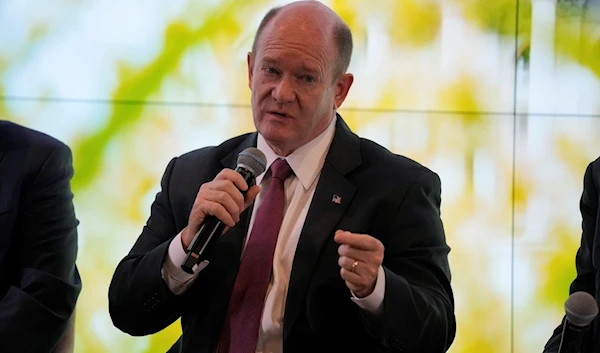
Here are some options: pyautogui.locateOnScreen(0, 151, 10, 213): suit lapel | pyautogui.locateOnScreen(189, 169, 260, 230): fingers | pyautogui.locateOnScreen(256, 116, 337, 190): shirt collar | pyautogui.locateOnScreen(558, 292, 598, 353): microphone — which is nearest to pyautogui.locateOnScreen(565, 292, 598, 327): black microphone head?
pyautogui.locateOnScreen(558, 292, 598, 353): microphone

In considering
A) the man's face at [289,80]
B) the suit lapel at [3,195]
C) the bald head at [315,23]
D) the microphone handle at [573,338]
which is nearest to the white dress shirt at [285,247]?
the man's face at [289,80]

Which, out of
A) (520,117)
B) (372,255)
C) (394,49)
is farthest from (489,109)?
(372,255)

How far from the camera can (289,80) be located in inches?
92.3

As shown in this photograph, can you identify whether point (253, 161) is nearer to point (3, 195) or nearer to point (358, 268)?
point (358, 268)

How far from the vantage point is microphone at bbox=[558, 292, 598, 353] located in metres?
1.74

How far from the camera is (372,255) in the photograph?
1985 millimetres

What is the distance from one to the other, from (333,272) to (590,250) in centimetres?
77

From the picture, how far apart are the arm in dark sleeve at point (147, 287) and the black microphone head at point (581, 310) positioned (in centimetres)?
105

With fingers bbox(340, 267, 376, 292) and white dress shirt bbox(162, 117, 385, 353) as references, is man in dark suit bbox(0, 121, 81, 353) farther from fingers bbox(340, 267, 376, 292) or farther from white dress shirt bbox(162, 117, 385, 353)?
fingers bbox(340, 267, 376, 292)

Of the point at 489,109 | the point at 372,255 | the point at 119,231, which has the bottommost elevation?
the point at 119,231

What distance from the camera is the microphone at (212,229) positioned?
6.57 ft

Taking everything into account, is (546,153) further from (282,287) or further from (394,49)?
(282,287)

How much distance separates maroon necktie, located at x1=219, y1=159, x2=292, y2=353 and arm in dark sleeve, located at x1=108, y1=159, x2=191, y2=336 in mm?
168

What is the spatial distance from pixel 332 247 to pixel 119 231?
4.66 feet
